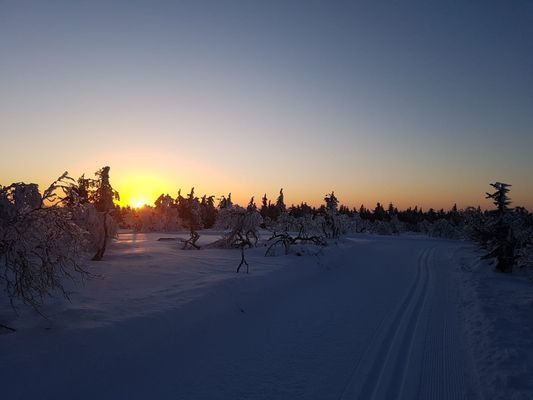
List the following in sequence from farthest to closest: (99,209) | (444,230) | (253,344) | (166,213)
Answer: (444,230) < (166,213) < (99,209) < (253,344)

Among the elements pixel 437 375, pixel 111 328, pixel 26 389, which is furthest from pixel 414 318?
pixel 26 389

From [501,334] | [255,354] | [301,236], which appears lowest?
[255,354]

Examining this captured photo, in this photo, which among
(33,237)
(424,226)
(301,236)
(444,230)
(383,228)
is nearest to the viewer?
(33,237)

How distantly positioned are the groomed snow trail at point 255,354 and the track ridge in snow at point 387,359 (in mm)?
24

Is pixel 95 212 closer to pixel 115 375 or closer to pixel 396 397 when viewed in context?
pixel 115 375

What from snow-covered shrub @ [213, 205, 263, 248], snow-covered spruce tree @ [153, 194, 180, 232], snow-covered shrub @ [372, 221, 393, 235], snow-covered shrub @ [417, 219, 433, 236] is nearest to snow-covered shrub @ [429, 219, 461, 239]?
snow-covered shrub @ [372, 221, 393, 235]

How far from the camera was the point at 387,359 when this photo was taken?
890cm

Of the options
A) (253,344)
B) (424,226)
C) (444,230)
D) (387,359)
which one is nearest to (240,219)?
(253,344)

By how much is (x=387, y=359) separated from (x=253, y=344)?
11.7 feet

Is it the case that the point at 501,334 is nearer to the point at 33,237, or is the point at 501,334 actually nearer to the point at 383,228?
the point at 33,237

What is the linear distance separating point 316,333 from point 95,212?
58.8 ft

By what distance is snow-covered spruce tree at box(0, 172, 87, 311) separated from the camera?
25.3 ft

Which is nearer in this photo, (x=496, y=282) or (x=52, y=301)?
(x=52, y=301)

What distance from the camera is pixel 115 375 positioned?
7.44 meters
